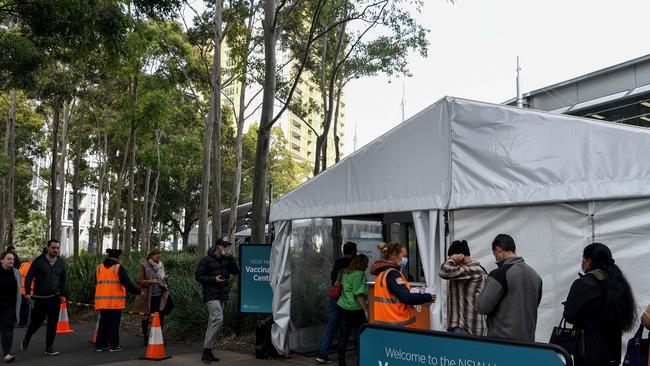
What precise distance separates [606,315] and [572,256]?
1.46 m

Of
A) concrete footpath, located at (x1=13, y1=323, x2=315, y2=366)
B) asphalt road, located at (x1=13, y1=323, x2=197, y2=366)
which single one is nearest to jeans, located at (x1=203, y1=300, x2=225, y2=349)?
concrete footpath, located at (x1=13, y1=323, x2=315, y2=366)

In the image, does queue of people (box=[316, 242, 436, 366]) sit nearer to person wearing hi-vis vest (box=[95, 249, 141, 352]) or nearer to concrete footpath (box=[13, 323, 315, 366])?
concrete footpath (box=[13, 323, 315, 366])

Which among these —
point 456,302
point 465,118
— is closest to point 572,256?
point 456,302

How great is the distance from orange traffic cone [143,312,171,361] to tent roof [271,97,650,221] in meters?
3.01

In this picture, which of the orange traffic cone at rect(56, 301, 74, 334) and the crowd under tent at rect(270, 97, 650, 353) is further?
the orange traffic cone at rect(56, 301, 74, 334)

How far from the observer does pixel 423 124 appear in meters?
7.40

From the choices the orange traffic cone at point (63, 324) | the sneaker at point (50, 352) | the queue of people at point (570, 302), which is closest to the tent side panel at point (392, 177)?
the queue of people at point (570, 302)

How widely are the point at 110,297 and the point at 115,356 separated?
0.96 meters

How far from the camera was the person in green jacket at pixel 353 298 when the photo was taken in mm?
8047

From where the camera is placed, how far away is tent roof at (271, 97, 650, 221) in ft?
19.1

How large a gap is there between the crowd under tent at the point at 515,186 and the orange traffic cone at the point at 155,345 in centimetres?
334

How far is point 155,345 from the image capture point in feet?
30.8

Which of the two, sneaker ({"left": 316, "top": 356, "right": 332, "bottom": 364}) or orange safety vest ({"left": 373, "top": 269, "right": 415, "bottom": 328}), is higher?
orange safety vest ({"left": 373, "top": 269, "right": 415, "bottom": 328})

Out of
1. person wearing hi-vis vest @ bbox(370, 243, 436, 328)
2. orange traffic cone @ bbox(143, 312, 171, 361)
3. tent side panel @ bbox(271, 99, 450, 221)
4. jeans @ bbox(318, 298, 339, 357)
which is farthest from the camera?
orange traffic cone @ bbox(143, 312, 171, 361)
